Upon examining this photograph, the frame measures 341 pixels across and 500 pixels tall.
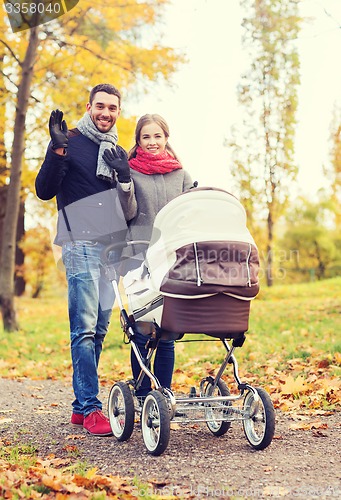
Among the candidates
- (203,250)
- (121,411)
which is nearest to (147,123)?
(203,250)

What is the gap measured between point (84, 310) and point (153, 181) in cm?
93

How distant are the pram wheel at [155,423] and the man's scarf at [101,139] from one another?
1.43 meters

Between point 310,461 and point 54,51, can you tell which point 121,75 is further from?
point 310,461

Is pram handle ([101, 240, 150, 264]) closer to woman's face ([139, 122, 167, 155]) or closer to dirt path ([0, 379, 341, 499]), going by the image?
woman's face ([139, 122, 167, 155])

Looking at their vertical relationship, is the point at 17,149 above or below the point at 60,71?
below

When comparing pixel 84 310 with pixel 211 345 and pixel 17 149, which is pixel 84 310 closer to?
pixel 211 345

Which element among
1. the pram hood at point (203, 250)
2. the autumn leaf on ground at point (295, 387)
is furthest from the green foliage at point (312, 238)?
the pram hood at point (203, 250)

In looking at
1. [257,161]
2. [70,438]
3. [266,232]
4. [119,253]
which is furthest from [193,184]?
[266,232]

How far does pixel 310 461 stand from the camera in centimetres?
341

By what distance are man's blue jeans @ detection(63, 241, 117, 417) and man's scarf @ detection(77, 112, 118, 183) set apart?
1.46ft

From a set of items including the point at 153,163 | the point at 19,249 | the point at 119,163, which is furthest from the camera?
the point at 19,249

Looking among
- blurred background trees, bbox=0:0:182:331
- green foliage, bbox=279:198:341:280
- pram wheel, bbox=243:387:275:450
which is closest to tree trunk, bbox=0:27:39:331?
blurred background trees, bbox=0:0:182:331

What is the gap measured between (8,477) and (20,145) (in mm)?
8161

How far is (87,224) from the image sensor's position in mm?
4191
